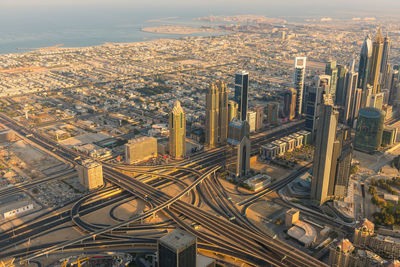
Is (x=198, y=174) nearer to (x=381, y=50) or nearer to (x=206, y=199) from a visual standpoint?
(x=206, y=199)

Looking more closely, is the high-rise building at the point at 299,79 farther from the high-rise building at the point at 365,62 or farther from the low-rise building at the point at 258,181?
the low-rise building at the point at 258,181

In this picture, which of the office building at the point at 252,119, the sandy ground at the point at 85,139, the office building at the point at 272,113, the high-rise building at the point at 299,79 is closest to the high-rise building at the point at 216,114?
the office building at the point at 252,119

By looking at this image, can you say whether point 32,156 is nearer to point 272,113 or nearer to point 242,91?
point 242,91

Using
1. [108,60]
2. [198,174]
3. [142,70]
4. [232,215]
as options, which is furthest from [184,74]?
[232,215]

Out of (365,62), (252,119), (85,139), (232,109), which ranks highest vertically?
(365,62)

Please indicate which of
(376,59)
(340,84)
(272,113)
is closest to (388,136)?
(272,113)
